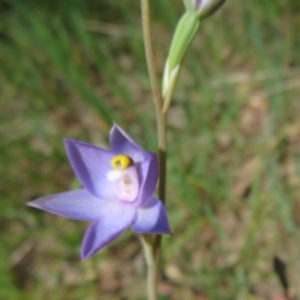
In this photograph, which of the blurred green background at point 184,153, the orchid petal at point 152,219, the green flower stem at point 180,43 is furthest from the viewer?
the blurred green background at point 184,153

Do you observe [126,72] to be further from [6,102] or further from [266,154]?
[266,154]

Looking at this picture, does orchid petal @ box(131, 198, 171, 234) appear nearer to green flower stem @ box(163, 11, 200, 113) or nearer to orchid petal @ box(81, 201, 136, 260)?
orchid petal @ box(81, 201, 136, 260)

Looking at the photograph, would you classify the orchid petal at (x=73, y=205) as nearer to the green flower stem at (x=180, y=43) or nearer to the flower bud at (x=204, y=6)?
the green flower stem at (x=180, y=43)

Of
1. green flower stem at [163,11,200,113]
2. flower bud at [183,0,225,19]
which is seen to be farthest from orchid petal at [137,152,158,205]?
flower bud at [183,0,225,19]

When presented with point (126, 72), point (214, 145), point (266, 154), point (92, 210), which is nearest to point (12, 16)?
point (126, 72)

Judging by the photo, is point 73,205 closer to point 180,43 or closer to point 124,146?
point 124,146

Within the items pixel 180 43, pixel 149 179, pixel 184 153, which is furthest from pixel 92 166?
pixel 184 153

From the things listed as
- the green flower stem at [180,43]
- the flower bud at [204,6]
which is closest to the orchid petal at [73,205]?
the green flower stem at [180,43]
